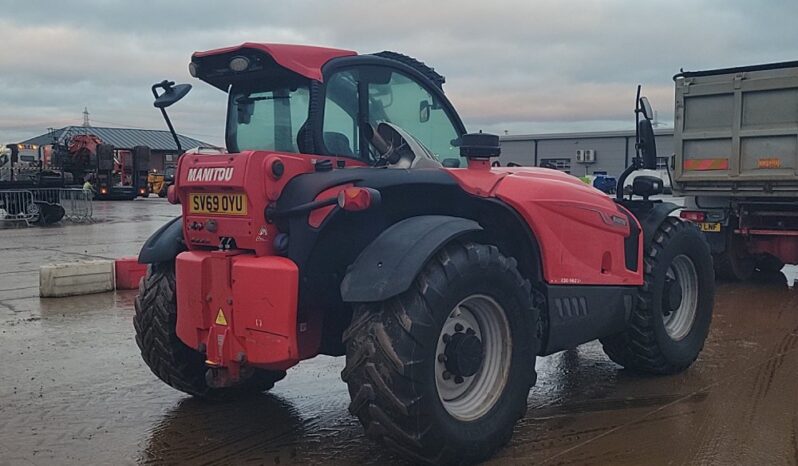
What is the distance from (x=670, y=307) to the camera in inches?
231

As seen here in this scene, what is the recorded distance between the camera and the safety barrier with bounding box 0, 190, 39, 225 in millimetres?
22734

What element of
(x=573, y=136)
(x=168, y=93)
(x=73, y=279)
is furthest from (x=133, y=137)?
(x=168, y=93)

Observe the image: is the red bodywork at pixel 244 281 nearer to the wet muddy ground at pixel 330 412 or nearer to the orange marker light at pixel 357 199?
the orange marker light at pixel 357 199

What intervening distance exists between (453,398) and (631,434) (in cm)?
116

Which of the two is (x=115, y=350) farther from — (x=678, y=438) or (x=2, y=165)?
(x=2, y=165)

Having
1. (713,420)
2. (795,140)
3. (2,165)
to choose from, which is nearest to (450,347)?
(713,420)

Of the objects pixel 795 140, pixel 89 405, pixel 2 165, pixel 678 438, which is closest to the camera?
pixel 678 438

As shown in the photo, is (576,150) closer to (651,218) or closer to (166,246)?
(651,218)

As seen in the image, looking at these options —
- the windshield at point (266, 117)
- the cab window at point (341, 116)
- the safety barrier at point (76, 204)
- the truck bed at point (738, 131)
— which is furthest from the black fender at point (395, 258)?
the safety barrier at point (76, 204)

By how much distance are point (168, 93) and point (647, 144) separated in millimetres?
3243

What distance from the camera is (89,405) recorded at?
16.8 feet

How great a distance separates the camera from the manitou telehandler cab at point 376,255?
381 cm

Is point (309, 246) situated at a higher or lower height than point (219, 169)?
lower

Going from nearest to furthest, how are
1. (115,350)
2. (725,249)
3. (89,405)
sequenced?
(89,405), (115,350), (725,249)
